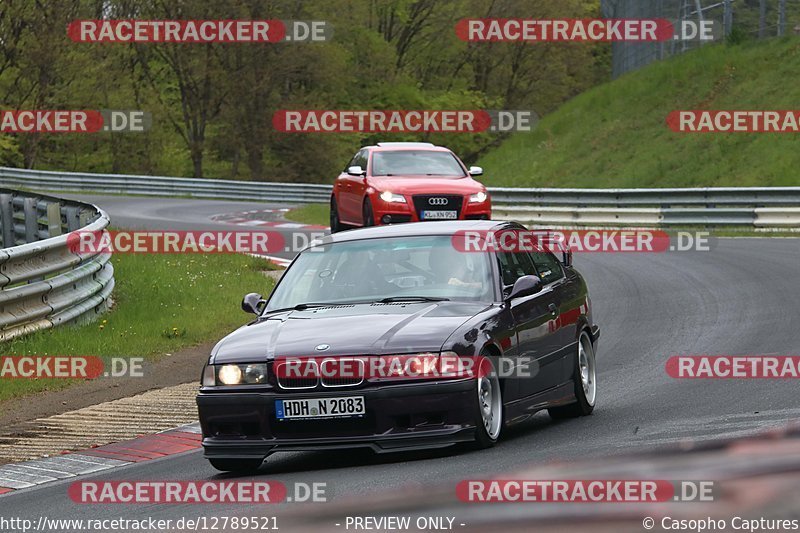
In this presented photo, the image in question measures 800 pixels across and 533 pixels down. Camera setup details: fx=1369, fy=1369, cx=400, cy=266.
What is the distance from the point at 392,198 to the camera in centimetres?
2078

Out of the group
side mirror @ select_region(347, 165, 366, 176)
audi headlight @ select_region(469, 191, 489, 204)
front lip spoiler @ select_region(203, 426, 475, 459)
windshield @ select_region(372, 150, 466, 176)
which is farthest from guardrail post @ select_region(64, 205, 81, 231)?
front lip spoiler @ select_region(203, 426, 475, 459)

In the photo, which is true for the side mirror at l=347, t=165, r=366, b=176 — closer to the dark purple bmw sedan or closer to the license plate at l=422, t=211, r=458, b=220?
the license plate at l=422, t=211, r=458, b=220

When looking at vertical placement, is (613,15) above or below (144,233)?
above

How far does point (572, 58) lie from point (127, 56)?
2338cm

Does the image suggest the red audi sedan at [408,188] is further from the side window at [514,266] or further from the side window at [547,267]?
the side window at [514,266]

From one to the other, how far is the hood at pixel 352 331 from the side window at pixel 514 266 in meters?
0.58

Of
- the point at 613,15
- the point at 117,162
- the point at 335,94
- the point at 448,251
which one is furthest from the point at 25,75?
the point at 448,251

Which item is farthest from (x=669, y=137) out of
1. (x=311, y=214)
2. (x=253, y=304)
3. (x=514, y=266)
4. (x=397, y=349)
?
(x=397, y=349)

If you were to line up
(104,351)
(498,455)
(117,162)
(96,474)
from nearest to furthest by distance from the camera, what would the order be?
(498,455), (96,474), (104,351), (117,162)

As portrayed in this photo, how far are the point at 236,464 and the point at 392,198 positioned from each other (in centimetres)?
1316

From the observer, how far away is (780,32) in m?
39.0

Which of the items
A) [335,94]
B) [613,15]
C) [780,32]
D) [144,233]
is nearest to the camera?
[144,233]

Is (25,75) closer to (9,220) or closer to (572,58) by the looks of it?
(572,58)

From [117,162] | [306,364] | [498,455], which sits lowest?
[117,162]
